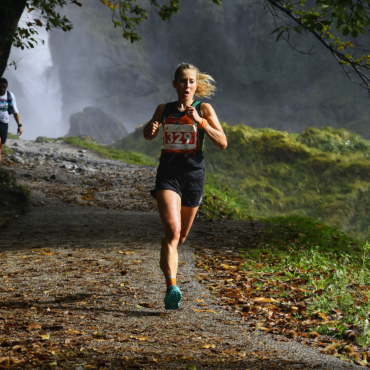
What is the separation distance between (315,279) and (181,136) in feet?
8.00

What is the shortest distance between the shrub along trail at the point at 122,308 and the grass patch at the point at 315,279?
0.25 m

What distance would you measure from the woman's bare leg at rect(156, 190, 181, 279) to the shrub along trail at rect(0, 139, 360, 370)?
425 mm

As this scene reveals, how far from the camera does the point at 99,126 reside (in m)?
48.6

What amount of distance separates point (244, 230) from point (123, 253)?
326cm

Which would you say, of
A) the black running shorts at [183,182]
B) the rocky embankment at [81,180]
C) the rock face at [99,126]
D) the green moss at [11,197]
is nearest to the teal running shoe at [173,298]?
the black running shorts at [183,182]

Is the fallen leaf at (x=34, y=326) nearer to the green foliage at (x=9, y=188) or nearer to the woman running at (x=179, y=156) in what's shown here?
the woman running at (x=179, y=156)

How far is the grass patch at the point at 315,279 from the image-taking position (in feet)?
11.0

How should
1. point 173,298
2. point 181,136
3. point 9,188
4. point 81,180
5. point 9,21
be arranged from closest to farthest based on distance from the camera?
point 173,298
point 181,136
point 9,21
point 9,188
point 81,180

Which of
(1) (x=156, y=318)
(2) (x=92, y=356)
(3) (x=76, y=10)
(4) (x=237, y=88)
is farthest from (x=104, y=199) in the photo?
(3) (x=76, y=10)

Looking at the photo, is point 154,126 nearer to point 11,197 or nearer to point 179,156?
point 179,156

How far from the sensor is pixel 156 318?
10.7 ft

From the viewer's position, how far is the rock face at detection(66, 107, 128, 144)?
48406 mm

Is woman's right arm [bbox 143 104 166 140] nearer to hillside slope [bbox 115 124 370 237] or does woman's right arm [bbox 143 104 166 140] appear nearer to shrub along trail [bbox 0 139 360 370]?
shrub along trail [bbox 0 139 360 370]

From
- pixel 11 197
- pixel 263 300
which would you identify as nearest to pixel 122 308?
pixel 263 300
